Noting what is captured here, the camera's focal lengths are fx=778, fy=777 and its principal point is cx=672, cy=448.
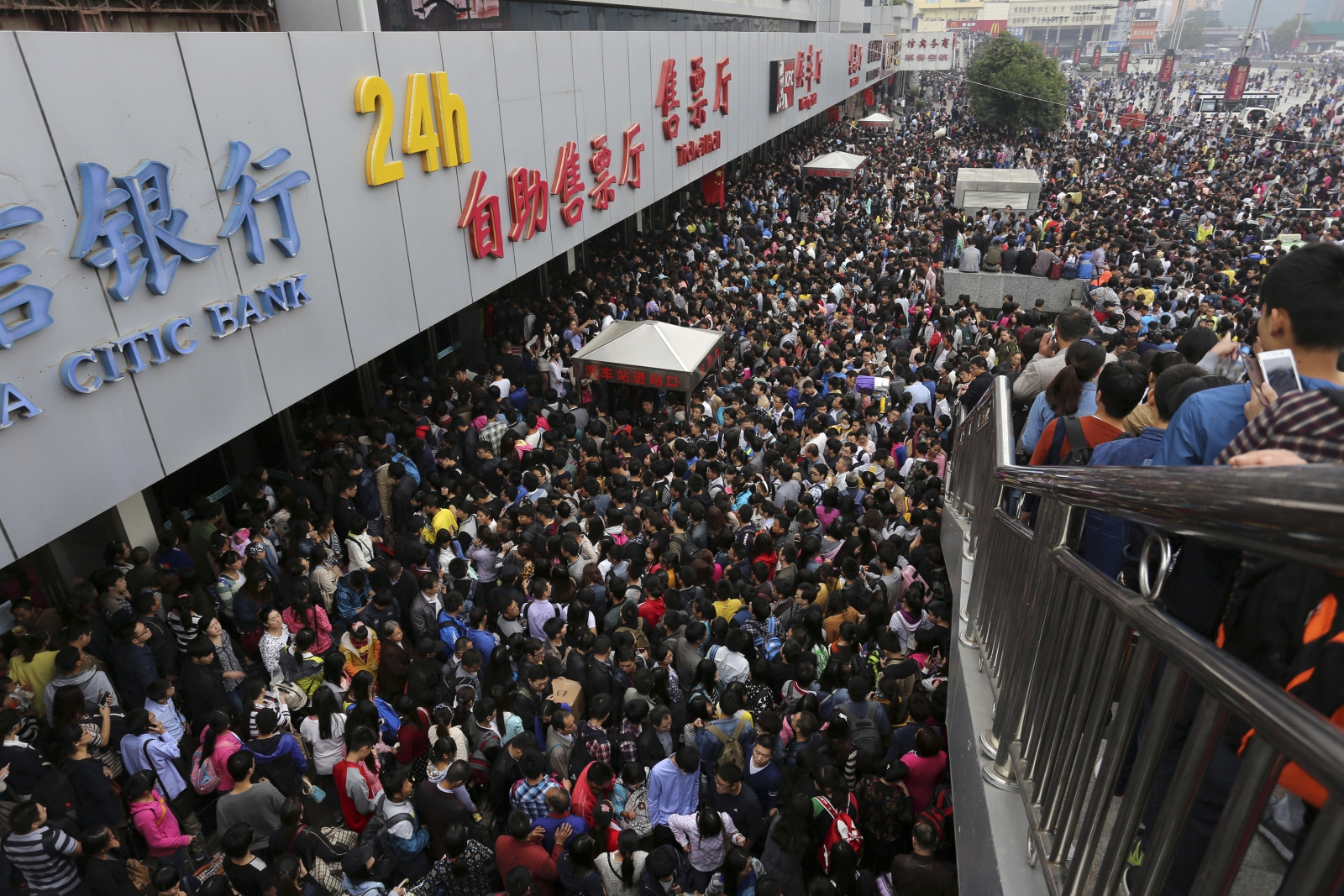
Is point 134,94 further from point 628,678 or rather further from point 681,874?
point 681,874

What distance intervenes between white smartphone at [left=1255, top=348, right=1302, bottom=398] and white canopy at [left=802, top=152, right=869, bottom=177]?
22.0 meters

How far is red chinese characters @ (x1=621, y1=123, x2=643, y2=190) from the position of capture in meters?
13.1

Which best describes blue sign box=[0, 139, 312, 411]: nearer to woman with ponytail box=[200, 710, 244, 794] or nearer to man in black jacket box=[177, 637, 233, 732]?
man in black jacket box=[177, 637, 233, 732]

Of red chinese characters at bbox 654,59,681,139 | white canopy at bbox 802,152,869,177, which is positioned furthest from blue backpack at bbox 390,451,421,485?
white canopy at bbox 802,152,869,177

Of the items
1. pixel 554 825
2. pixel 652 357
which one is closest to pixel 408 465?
pixel 652 357

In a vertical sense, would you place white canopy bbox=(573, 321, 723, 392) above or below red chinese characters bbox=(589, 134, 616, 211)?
below

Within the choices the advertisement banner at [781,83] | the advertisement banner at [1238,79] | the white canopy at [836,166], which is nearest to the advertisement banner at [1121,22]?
the advertisement banner at [1238,79]

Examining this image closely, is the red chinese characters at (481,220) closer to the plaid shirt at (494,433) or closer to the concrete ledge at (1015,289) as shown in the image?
the plaid shirt at (494,433)

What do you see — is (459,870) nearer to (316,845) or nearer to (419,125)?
(316,845)

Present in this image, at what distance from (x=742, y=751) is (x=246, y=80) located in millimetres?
6110

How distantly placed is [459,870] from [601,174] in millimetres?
10527

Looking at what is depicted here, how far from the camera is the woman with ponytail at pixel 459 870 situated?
3.95 metres

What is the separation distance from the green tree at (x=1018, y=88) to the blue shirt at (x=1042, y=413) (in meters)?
38.2

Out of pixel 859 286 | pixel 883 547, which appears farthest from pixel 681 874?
pixel 859 286
